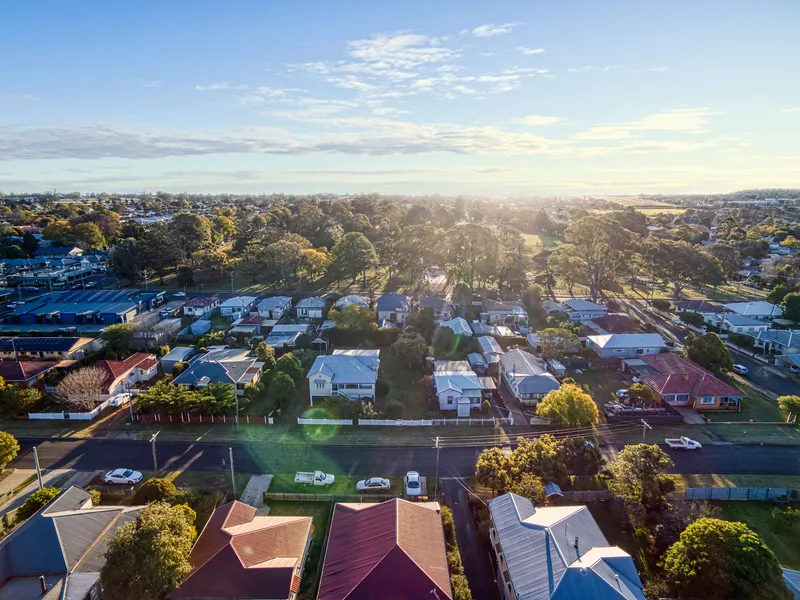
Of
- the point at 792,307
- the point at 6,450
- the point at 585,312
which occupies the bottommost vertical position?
the point at 6,450

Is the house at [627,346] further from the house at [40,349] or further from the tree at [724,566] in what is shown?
the house at [40,349]

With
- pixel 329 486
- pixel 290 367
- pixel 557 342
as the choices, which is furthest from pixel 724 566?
pixel 290 367

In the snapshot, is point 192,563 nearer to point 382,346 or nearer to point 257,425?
point 257,425

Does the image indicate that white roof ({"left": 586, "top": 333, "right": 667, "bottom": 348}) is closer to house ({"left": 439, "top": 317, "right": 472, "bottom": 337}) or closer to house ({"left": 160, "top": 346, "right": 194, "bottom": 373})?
house ({"left": 439, "top": 317, "right": 472, "bottom": 337})

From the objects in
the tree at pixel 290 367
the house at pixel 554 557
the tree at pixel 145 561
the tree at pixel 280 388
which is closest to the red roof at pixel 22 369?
the tree at pixel 290 367

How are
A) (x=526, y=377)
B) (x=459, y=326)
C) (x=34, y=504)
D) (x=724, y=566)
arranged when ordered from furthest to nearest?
(x=459, y=326), (x=526, y=377), (x=34, y=504), (x=724, y=566)

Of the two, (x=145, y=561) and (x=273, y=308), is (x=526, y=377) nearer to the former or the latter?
(x=145, y=561)
